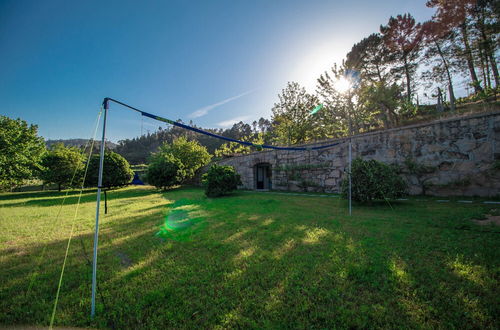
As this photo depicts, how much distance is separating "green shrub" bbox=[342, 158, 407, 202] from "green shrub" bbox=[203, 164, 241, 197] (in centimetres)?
626

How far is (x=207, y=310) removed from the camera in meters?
1.73

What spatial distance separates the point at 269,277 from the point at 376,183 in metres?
5.49

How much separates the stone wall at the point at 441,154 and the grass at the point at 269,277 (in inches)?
131

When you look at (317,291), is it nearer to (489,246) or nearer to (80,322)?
(80,322)

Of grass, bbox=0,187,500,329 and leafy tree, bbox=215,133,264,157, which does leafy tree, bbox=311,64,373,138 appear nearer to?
leafy tree, bbox=215,133,264,157

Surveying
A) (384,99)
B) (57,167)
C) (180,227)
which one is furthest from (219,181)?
(57,167)

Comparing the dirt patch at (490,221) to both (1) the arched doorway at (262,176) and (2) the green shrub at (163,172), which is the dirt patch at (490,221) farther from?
(2) the green shrub at (163,172)

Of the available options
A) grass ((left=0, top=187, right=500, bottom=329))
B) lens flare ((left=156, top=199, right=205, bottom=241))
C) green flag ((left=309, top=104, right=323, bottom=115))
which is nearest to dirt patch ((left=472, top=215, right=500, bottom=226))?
grass ((left=0, top=187, right=500, bottom=329))

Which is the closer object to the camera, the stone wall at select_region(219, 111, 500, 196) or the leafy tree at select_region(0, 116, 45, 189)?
the stone wall at select_region(219, 111, 500, 196)

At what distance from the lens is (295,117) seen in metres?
18.4

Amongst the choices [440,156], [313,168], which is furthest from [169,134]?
[440,156]

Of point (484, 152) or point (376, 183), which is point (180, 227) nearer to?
point (376, 183)

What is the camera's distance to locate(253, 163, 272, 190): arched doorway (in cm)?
1372

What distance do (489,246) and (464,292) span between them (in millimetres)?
1735
